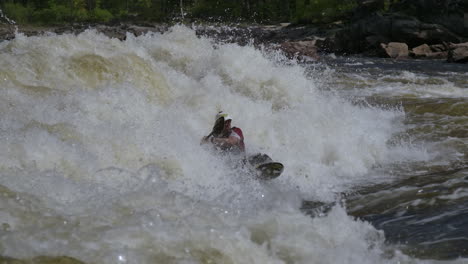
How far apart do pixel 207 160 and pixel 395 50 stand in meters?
16.6

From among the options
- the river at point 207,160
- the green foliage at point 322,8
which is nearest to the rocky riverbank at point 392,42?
the river at point 207,160

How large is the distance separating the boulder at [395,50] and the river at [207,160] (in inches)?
327

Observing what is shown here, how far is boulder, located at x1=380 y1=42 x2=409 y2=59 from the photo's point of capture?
68.2 feet

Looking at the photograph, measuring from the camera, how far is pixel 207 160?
6367mm

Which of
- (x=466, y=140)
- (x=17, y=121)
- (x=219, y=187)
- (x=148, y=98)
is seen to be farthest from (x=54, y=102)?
(x=466, y=140)

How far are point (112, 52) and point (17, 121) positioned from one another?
362cm

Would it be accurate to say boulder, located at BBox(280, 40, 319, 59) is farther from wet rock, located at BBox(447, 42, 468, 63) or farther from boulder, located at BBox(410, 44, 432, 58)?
wet rock, located at BBox(447, 42, 468, 63)

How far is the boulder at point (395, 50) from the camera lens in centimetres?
2080

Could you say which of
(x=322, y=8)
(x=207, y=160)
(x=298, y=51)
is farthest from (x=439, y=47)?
(x=322, y=8)

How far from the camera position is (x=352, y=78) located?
46.7 feet

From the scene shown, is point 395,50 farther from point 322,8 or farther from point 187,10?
point 187,10

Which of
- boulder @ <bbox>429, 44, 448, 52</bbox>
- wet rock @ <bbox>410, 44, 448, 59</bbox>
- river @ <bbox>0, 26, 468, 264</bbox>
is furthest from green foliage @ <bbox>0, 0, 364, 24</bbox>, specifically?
river @ <bbox>0, 26, 468, 264</bbox>

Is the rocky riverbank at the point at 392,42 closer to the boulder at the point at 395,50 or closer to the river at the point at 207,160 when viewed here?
the boulder at the point at 395,50

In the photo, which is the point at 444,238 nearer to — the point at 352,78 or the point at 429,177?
the point at 429,177
